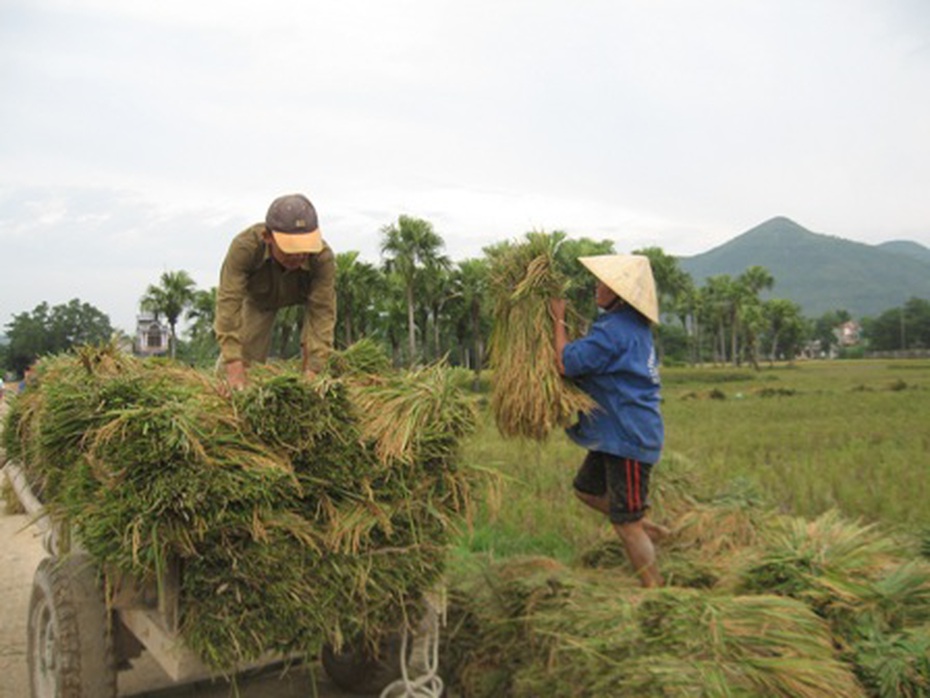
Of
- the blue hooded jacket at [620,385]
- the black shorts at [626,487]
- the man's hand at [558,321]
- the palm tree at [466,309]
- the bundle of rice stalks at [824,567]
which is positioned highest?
the palm tree at [466,309]

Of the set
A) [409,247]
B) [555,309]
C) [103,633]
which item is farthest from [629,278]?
[409,247]

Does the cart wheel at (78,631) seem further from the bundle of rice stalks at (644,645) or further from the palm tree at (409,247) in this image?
the palm tree at (409,247)

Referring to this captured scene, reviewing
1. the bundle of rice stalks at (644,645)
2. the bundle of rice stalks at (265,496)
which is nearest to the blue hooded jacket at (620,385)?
the bundle of rice stalks at (644,645)

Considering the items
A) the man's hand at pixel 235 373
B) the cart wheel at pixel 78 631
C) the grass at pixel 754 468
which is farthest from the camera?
the grass at pixel 754 468

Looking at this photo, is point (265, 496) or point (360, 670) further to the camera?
point (360, 670)

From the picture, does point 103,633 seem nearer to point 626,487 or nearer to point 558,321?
point 626,487

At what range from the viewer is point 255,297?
4.30 meters

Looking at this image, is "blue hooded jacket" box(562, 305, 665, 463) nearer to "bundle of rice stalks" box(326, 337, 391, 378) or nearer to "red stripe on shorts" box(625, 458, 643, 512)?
"red stripe on shorts" box(625, 458, 643, 512)

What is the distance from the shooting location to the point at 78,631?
8.82ft

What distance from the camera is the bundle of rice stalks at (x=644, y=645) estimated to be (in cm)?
229

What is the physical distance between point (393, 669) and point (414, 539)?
119cm

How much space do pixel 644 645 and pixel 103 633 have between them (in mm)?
1862

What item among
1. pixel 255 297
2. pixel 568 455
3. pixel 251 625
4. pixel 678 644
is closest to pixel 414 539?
pixel 251 625

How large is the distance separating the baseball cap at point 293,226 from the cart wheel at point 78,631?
157 centimetres
